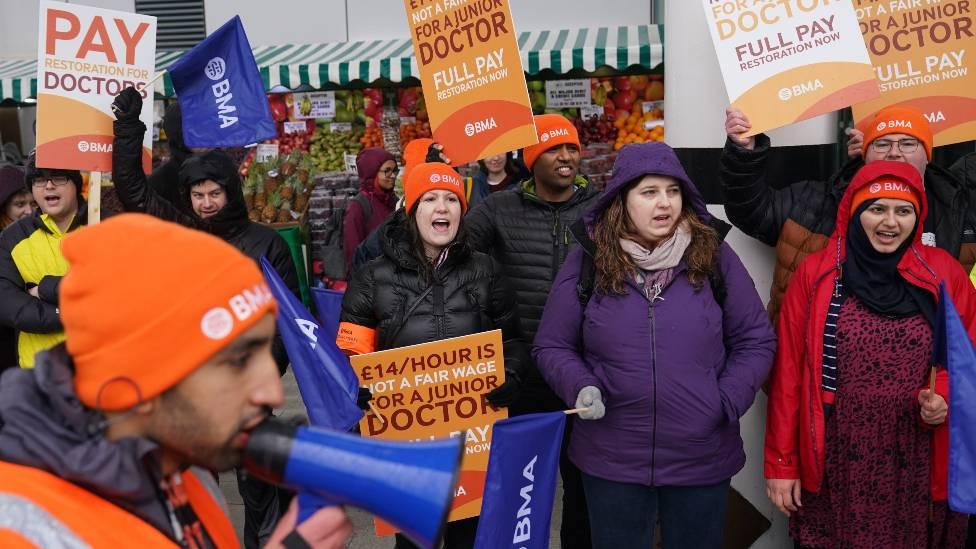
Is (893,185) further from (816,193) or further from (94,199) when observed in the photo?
(94,199)

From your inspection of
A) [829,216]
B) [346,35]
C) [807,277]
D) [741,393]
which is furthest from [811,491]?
[346,35]

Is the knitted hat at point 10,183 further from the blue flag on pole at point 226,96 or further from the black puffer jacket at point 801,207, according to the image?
the black puffer jacket at point 801,207

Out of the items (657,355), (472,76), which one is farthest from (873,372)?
(472,76)

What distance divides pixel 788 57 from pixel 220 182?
8.50 ft

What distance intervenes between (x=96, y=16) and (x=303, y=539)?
3.81 metres

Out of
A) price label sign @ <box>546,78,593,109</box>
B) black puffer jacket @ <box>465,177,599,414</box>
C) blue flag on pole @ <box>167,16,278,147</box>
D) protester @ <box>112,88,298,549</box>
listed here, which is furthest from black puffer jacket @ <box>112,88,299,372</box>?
price label sign @ <box>546,78,593,109</box>

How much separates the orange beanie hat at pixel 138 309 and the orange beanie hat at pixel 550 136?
3.15 meters

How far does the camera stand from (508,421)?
10.6 ft

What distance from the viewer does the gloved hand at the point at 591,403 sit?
3062mm

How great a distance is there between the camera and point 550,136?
173 inches

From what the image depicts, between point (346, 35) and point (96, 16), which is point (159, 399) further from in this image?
point (346, 35)

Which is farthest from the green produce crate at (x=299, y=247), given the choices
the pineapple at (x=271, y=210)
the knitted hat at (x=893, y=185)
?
the knitted hat at (x=893, y=185)

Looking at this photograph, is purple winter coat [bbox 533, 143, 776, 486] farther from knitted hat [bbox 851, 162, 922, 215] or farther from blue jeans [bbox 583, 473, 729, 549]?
knitted hat [bbox 851, 162, 922, 215]

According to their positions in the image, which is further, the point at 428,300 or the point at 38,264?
the point at 38,264
